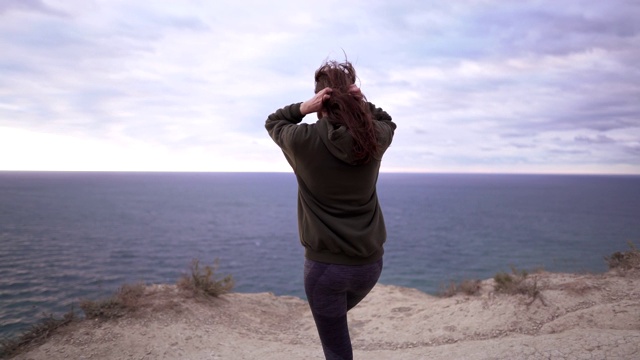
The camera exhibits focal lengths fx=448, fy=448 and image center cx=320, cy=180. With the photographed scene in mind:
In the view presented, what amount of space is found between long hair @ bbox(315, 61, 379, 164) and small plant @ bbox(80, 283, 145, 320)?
20.5 ft

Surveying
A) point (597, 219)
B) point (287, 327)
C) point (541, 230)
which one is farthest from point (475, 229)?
point (287, 327)

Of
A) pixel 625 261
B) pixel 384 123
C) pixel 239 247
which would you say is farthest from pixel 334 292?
pixel 239 247

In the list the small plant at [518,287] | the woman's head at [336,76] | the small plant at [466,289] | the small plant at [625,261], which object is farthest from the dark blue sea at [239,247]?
the woman's head at [336,76]

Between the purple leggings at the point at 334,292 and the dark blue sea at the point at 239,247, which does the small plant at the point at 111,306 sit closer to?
the purple leggings at the point at 334,292

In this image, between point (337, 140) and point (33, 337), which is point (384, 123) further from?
point (33, 337)

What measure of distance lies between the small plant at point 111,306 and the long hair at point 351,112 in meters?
6.26

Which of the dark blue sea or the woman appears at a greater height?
the woman

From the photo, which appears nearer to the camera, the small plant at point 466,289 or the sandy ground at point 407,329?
the sandy ground at point 407,329

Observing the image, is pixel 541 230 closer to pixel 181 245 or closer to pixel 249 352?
pixel 181 245

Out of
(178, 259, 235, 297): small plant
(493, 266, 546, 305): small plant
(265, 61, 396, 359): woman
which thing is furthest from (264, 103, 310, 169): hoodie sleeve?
(178, 259, 235, 297): small plant

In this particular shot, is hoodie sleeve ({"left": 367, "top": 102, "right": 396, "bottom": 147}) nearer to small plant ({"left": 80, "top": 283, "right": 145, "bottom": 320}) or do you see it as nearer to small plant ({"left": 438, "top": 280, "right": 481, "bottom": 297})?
small plant ({"left": 80, "top": 283, "right": 145, "bottom": 320})

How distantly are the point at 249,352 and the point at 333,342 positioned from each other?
13.5 feet

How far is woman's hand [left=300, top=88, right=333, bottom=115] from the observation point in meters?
2.09

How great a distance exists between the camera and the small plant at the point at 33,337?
627 centimetres
